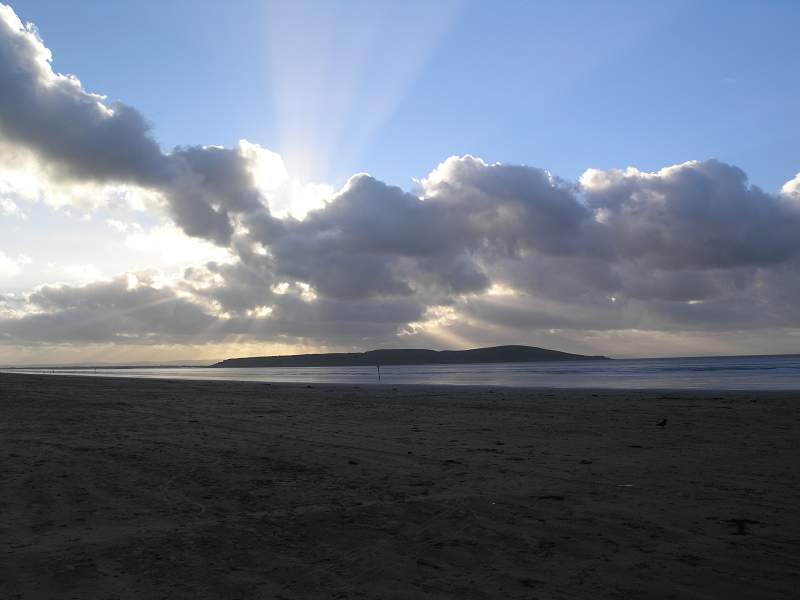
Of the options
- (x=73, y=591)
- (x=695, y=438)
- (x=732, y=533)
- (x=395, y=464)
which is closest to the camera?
(x=73, y=591)

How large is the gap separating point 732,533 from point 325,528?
4.32 meters

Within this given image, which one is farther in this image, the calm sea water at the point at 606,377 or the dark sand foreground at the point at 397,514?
the calm sea water at the point at 606,377

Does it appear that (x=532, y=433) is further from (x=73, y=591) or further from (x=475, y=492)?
(x=73, y=591)

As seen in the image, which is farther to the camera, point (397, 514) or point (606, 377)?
point (606, 377)

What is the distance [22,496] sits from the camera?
7.24 m

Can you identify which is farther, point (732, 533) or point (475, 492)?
point (475, 492)

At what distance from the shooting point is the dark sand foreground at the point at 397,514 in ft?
15.4

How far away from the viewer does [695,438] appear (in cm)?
1299

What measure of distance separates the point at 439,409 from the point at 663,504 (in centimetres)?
1448

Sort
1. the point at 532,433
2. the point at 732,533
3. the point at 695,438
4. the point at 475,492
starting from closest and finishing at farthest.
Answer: the point at 732,533 → the point at 475,492 → the point at 695,438 → the point at 532,433

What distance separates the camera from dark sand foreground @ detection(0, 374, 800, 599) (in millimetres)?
4684

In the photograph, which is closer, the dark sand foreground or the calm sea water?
the dark sand foreground

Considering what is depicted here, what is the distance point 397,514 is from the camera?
6664mm

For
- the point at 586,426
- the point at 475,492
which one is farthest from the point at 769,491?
the point at 586,426
